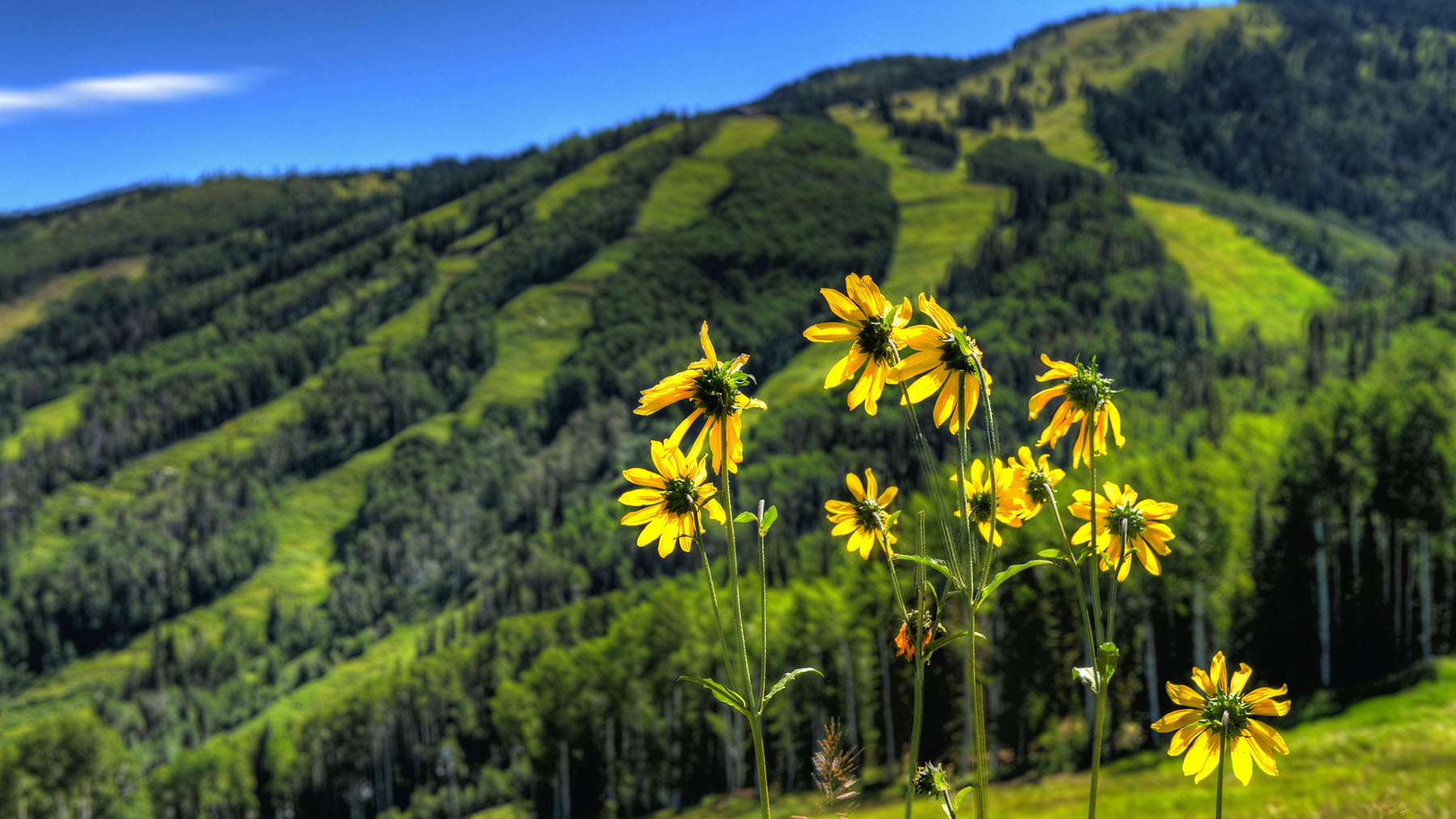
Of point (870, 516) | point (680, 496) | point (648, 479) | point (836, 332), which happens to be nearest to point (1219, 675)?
point (870, 516)

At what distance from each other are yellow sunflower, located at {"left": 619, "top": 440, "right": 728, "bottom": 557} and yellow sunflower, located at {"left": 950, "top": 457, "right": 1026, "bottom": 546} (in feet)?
2.95

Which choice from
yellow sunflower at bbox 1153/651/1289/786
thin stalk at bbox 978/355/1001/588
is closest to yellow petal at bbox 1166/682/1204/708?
yellow sunflower at bbox 1153/651/1289/786

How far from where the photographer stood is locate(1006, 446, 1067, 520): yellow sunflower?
3.47 m

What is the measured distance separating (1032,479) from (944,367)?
3.59ft

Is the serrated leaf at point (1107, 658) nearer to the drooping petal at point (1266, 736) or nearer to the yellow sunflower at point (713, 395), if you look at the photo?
the drooping petal at point (1266, 736)

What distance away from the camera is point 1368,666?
5684 cm

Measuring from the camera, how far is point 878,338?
9.42ft

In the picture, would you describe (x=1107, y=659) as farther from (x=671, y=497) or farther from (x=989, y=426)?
(x=671, y=497)

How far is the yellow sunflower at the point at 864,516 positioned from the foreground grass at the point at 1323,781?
2.30 meters

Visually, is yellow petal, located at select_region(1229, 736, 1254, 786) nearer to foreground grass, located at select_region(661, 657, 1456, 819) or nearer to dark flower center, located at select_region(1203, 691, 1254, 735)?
dark flower center, located at select_region(1203, 691, 1254, 735)

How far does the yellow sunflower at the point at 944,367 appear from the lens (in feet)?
8.57

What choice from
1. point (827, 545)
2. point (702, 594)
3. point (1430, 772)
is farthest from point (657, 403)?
point (827, 545)

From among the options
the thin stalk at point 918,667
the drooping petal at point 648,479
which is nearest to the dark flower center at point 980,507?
the thin stalk at point 918,667

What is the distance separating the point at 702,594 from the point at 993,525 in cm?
8209
